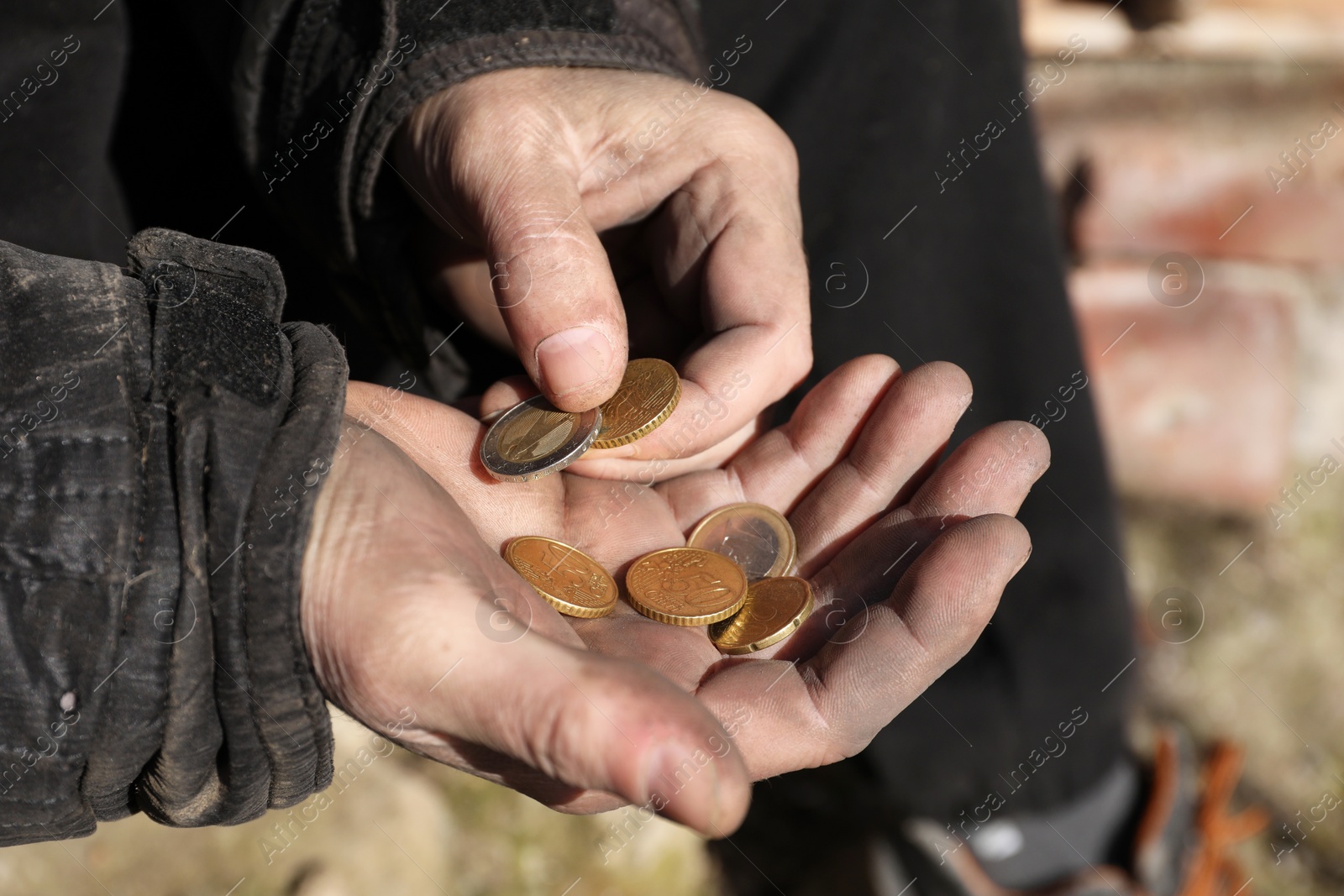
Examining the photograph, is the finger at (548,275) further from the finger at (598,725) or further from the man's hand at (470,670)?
the finger at (598,725)

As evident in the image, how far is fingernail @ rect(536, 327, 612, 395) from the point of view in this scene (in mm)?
1866

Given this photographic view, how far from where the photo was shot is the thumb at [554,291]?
185cm

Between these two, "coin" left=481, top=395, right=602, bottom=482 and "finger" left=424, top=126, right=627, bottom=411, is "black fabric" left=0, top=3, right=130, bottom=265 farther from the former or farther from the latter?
"coin" left=481, top=395, right=602, bottom=482

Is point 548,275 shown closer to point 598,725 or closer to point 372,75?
point 372,75

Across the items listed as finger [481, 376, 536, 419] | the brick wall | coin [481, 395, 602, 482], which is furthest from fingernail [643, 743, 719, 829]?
the brick wall

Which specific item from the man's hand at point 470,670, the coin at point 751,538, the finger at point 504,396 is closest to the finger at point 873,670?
the man's hand at point 470,670

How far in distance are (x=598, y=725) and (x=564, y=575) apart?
65cm

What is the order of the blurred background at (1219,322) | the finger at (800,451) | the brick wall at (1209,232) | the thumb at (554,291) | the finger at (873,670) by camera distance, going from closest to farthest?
1. the finger at (873,670)
2. the thumb at (554,291)
3. the finger at (800,451)
4. the blurred background at (1219,322)
5. the brick wall at (1209,232)

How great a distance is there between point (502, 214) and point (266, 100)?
865 millimetres

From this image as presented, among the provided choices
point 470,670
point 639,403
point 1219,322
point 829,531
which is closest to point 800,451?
point 829,531

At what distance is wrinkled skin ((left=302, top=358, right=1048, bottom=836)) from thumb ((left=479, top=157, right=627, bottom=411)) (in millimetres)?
254

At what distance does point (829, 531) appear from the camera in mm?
2020

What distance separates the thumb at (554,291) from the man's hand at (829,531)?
0.26m

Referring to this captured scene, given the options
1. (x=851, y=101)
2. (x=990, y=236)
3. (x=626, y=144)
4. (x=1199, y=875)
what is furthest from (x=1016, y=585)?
(x=626, y=144)
